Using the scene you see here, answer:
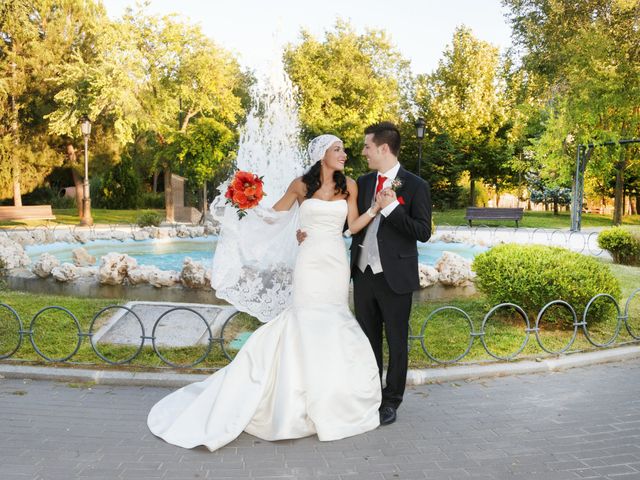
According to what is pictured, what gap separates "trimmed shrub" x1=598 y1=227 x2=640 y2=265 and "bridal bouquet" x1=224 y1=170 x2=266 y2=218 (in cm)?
1200

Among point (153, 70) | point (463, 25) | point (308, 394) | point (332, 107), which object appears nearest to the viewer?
point (308, 394)

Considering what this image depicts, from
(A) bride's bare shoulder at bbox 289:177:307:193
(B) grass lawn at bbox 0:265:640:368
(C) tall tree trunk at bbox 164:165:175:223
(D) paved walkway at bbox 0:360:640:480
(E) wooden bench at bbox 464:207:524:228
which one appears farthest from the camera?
(C) tall tree trunk at bbox 164:165:175:223

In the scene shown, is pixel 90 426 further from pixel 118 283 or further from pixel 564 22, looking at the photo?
pixel 564 22

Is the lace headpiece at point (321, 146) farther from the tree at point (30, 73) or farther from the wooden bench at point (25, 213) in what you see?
the tree at point (30, 73)

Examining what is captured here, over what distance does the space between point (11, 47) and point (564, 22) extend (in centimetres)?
3036

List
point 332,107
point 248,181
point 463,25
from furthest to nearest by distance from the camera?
point 463,25 < point 332,107 < point 248,181

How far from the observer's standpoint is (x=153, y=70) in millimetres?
27688

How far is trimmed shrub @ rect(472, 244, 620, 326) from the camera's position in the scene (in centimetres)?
747

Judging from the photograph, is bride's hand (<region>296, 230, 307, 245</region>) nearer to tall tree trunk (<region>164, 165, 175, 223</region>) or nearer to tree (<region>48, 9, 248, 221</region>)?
Result: tree (<region>48, 9, 248, 221</region>)

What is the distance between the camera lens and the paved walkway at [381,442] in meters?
4.01

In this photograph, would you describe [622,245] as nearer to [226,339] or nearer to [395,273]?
[226,339]

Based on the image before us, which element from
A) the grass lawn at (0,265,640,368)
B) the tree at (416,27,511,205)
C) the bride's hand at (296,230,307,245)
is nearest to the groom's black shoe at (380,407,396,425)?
the grass lawn at (0,265,640,368)

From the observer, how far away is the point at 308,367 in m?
4.75

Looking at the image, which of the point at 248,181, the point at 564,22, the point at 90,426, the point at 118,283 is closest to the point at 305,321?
the point at 248,181
